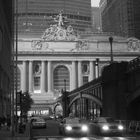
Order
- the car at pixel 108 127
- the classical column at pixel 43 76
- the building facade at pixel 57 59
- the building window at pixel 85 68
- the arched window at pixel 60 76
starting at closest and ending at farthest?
the car at pixel 108 127 → the building facade at pixel 57 59 → the classical column at pixel 43 76 → the arched window at pixel 60 76 → the building window at pixel 85 68

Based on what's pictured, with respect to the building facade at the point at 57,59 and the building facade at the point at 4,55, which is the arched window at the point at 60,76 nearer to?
the building facade at the point at 57,59

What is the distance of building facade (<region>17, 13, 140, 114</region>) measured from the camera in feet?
471

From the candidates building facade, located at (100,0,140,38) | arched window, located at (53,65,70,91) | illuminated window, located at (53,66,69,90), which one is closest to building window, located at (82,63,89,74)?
arched window, located at (53,65,70,91)

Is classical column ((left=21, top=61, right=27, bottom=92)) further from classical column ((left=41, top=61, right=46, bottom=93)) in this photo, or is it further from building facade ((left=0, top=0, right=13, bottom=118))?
building facade ((left=0, top=0, right=13, bottom=118))

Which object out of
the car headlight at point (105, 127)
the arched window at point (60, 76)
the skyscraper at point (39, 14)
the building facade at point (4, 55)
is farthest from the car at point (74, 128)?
the skyscraper at point (39, 14)

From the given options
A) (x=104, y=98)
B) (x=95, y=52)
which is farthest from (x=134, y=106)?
(x=95, y=52)

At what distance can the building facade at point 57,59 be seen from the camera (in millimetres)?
143500

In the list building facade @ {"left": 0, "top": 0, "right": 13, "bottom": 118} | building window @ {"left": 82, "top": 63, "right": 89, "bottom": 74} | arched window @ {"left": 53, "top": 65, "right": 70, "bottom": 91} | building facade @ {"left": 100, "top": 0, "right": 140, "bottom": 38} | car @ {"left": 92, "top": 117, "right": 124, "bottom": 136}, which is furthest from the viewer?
building facade @ {"left": 100, "top": 0, "right": 140, "bottom": 38}

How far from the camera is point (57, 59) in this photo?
478ft

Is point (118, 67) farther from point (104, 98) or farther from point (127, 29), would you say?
point (127, 29)

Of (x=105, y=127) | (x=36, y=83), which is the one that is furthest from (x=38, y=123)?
(x=36, y=83)

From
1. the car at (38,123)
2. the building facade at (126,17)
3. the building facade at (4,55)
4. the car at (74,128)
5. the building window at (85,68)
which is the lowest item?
the car at (38,123)

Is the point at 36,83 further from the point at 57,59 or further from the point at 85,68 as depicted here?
the point at 85,68

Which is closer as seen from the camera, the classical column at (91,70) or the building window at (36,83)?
the building window at (36,83)
